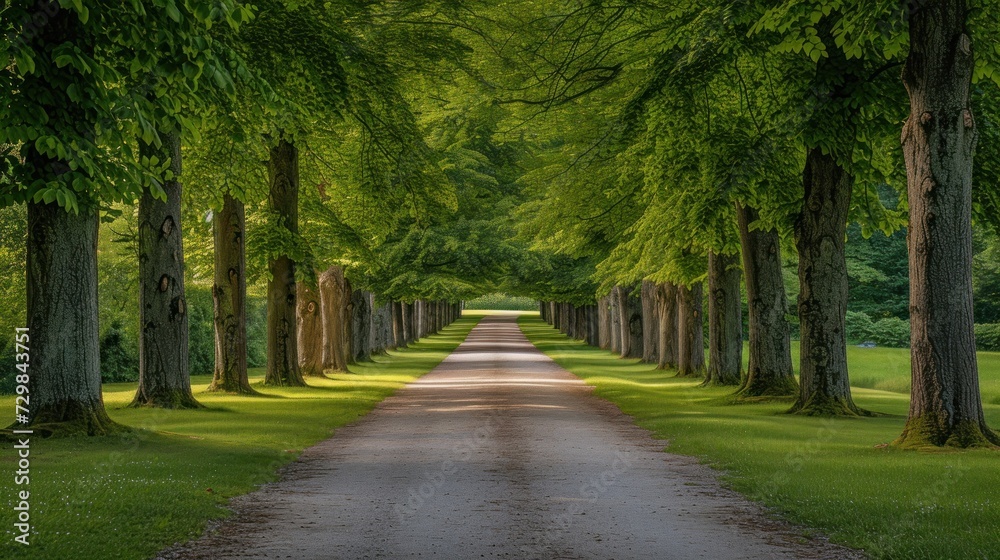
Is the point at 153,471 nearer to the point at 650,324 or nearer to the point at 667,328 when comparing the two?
the point at 667,328

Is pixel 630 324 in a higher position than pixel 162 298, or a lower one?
lower

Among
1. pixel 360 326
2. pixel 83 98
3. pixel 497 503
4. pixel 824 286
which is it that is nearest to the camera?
pixel 497 503

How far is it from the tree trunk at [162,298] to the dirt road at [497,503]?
15.2 feet

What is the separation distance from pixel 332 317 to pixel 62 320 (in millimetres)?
22341

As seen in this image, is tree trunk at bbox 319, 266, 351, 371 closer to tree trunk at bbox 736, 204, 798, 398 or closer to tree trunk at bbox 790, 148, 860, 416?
tree trunk at bbox 736, 204, 798, 398

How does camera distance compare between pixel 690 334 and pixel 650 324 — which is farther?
pixel 650 324

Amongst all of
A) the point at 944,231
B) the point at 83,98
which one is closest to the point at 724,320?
the point at 944,231

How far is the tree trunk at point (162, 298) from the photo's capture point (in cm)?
2111

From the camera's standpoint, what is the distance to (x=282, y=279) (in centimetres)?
2872

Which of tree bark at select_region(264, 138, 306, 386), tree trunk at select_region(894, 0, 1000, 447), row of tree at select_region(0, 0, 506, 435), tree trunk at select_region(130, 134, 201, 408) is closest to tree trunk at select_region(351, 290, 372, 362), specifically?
row of tree at select_region(0, 0, 506, 435)

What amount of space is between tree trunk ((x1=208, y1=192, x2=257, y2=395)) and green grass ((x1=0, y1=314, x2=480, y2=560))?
2.26 meters

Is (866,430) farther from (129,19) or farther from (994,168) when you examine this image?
(129,19)

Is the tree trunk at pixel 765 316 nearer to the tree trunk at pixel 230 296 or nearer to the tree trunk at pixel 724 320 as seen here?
the tree trunk at pixel 724 320

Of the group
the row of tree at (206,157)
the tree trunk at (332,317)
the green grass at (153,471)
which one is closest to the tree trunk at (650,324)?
the row of tree at (206,157)
